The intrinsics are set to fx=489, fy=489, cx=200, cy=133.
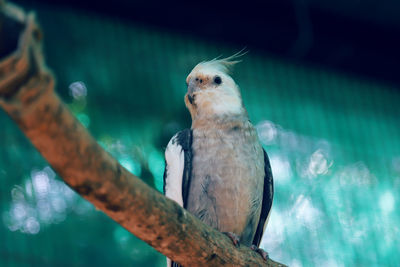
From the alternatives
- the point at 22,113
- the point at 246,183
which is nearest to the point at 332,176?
the point at 246,183

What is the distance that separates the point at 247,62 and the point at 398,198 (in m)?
1.86

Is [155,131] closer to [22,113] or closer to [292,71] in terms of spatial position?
[292,71]

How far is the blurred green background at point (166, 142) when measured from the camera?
3.29 m

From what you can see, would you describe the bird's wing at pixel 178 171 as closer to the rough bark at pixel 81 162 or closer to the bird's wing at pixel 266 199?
the bird's wing at pixel 266 199

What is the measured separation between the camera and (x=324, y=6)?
15.5 feet

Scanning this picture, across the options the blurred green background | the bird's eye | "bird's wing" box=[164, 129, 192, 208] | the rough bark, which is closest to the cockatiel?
"bird's wing" box=[164, 129, 192, 208]

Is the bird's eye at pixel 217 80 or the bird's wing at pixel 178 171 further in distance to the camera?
the bird's eye at pixel 217 80

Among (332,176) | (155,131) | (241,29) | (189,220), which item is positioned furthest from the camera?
(241,29)

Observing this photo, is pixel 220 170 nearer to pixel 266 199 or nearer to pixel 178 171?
pixel 178 171

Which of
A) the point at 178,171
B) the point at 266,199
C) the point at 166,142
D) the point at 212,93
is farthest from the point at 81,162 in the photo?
the point at 166,142

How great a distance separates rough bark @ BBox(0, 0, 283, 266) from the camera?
100cm

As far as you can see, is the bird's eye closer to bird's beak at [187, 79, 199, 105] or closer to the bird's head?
the bird's head

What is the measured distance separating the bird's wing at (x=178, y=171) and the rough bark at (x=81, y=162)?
2.41 ft

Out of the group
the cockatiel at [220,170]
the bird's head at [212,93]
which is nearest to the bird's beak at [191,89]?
the bird's head at [212,93]
